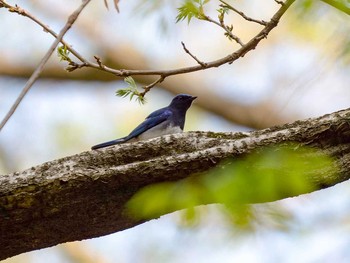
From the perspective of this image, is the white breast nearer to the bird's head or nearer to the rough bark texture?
the bird's head

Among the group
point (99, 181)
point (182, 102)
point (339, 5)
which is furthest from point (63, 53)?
point (182, 102)

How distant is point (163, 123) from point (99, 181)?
140 cm

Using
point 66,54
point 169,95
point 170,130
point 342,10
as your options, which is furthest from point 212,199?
point 169,95

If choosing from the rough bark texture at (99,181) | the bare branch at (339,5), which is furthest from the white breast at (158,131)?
the bare branch at (339,5)

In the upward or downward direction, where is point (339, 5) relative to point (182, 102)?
downward

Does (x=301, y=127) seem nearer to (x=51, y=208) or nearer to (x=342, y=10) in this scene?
(x=51, y=208)

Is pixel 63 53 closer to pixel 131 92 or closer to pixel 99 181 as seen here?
pixel 131 92

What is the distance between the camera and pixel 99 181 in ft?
4.22

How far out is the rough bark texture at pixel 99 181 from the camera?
1.27 metres

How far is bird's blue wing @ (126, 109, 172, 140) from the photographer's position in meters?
2.52

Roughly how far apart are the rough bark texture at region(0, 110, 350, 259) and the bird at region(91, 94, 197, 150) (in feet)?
3.51

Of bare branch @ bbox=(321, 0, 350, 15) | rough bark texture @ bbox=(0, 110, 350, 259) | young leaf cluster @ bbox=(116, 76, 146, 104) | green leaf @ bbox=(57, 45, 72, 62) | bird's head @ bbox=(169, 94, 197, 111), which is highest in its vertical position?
bird's head @ bbox=(169, 94, 197, 111)

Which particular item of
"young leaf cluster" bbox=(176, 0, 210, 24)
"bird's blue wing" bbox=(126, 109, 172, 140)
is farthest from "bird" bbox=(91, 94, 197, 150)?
"young leaf cluster" bbox=(176, 0, 210, 24)

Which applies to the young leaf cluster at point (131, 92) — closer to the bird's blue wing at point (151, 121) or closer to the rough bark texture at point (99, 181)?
the rough bark texture at point (99, 181)
